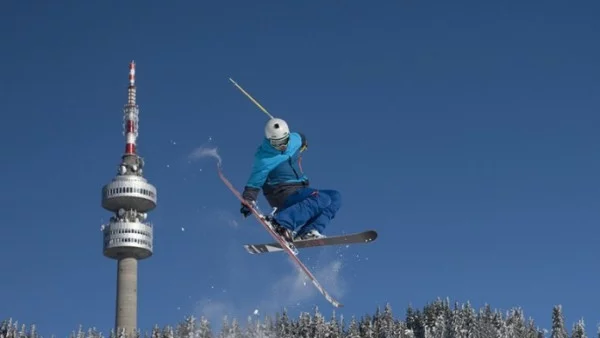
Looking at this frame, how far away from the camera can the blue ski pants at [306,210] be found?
95.7 feet

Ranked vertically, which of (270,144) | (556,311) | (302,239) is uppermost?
(556,311)

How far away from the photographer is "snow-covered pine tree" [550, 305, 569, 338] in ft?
458

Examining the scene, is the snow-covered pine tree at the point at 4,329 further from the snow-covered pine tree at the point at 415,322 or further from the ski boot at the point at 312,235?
the ski boot at the point at 312,235

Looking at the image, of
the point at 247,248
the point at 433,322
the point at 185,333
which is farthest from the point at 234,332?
the point at 247,248

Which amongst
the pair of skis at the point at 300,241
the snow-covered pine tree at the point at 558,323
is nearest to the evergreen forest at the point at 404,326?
the snow-covered pine tree at the point at 558,323

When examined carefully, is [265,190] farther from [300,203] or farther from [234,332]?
[234,332]

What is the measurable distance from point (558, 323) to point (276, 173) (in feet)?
393

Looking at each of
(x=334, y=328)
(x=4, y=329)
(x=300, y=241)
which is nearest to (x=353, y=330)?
(x=334, y=328)

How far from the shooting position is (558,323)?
14100cm

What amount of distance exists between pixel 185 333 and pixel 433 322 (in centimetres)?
4257

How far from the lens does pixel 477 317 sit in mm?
157000

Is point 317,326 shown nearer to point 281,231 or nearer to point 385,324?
point 385,324

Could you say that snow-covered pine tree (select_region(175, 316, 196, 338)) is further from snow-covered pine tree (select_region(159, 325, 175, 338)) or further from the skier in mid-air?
the skier in mid-air

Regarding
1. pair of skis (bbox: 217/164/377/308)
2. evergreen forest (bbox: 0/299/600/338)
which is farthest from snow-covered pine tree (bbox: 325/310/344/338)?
pair of skis (bbox: 217/164/377/308)
